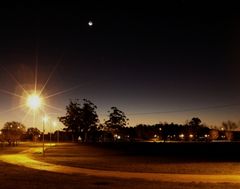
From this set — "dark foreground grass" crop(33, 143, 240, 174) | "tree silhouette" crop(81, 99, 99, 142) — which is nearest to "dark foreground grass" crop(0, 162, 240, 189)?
"dark foreground grass" crop(33, 143, 240, 174)

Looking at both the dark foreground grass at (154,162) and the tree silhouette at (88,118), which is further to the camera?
the tree silhouette at (88,118)

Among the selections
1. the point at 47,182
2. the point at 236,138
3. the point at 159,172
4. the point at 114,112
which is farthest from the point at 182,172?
the point at 236,138

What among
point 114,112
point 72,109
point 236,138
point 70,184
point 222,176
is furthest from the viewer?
point 236,138

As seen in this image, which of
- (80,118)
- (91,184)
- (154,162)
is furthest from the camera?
(80,118)

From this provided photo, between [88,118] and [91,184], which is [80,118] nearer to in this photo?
[88,118]

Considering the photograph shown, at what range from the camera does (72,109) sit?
402 ft

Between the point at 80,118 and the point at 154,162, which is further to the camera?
the point at 80,118

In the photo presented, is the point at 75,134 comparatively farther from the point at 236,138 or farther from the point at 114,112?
the point at 236,138

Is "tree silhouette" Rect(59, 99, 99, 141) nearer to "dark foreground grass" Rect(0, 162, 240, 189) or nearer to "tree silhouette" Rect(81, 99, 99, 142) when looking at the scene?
"tree silhouette" Rect(81, 99, 99, 142)

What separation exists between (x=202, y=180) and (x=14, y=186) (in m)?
9.62

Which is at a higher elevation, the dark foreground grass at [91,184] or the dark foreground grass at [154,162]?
the dark foreground grass at [154,162]

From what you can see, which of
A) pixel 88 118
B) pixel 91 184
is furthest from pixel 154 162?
pixel 88 118

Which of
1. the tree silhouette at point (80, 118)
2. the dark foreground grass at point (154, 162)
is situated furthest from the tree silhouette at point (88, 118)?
the dark foreground grass at point (154, 162)

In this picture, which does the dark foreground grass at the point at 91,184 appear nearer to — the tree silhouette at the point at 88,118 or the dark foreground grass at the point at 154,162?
the dark foreground grass at the point at 154,162
